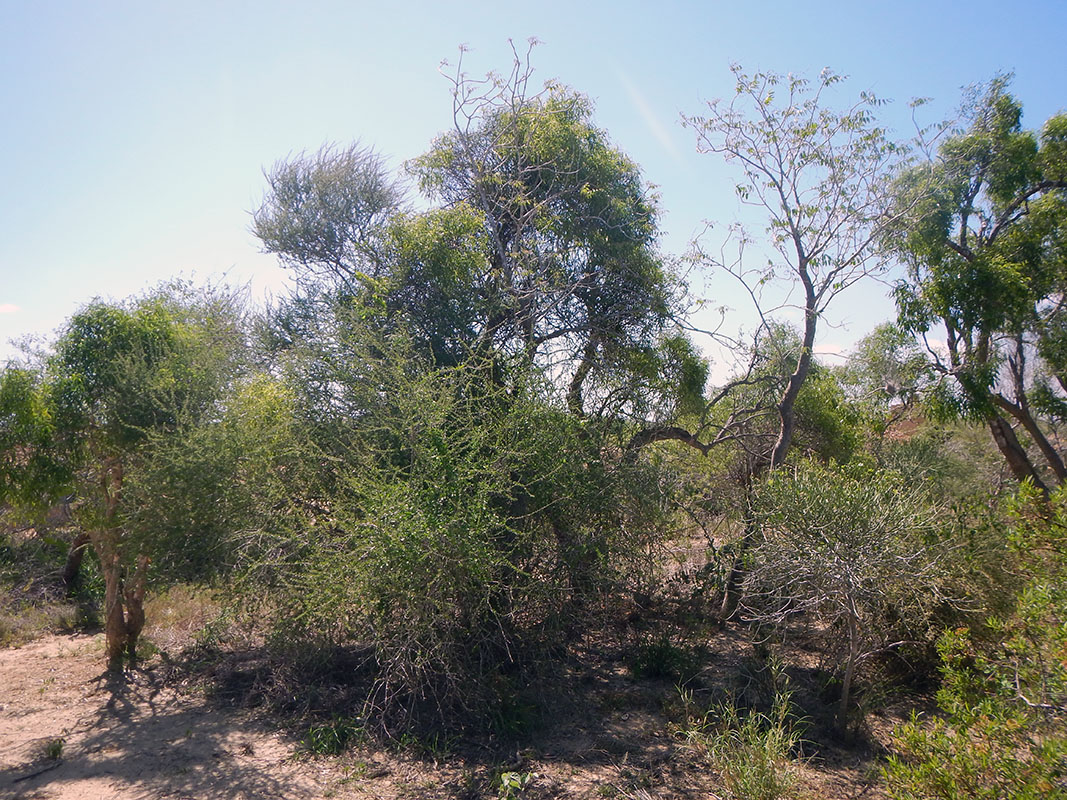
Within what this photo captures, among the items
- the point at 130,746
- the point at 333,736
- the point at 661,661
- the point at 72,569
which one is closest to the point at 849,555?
the point at 661,661

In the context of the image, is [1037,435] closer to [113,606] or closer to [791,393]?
[791,393]

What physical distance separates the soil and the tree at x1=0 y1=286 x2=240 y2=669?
5.26 feet

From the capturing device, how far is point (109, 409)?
775cm

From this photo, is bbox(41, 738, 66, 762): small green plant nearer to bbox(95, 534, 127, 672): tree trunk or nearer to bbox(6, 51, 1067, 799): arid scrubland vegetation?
bbox(6, 51, 1067, 799): arid scrubland vegetation

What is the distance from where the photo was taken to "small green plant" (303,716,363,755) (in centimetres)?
637

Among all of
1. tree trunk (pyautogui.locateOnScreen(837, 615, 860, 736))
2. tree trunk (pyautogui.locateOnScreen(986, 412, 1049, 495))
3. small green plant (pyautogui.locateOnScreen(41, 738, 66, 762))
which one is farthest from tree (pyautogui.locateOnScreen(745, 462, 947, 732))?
small green plant (pyautogui.locateOnScreen(41, 738, 66, 762))

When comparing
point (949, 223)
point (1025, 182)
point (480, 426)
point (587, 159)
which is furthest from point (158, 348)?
point (1025, 182)

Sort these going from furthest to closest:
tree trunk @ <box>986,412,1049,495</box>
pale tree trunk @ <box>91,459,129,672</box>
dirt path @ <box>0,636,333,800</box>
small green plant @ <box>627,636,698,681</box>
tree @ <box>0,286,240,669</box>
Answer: tree trunk @ <box>986,412,1049,495</box> → pale tree trunk @ <box>91,459,129,672</box> → small green plant @ <box>627,636,698,681</box> → tree @ <box>0,286,240,669</box> → dirt path @ <box>0,636,333,800</box>

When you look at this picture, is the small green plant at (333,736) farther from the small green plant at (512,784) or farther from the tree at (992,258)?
the tree at (992,258)

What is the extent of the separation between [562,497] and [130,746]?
185 inches

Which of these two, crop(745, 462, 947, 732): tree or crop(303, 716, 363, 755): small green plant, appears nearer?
crop(745, 462, 947, 732): tree

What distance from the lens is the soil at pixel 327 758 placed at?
5.70 meters

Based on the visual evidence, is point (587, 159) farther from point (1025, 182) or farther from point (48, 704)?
point (48, 704)

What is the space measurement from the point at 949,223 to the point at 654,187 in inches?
180
